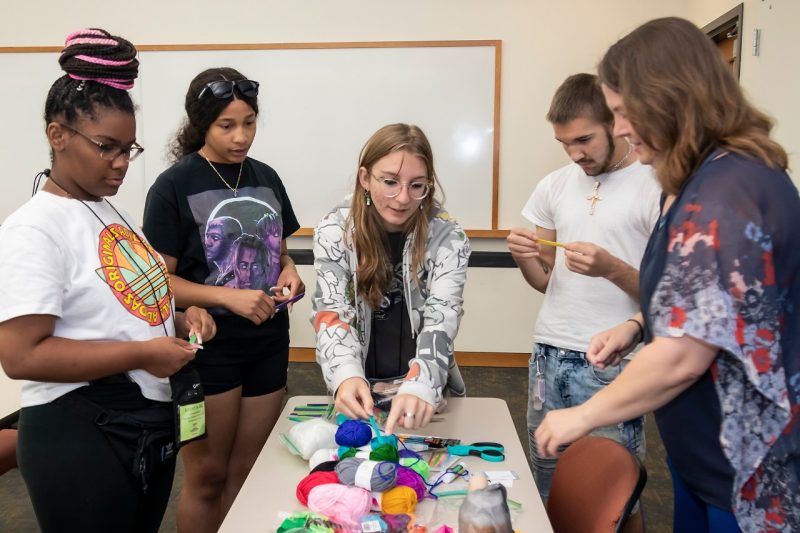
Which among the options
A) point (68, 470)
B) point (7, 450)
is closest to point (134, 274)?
point (68, 470)

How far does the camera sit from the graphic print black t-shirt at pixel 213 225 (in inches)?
68.5

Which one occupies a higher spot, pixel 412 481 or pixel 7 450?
pixel 412 481

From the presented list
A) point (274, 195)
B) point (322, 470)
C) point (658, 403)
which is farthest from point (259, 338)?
point (658, 403)

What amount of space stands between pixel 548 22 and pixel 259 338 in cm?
326

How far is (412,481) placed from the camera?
1233mm

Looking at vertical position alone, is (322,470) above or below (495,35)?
below

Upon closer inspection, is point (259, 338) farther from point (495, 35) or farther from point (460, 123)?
point (495, 35)

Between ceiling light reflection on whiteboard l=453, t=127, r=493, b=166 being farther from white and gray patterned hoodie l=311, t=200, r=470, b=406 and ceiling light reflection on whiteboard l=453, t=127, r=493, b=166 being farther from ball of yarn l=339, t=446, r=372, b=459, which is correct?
ball of yarn l=339, t=446, r=372, b=459

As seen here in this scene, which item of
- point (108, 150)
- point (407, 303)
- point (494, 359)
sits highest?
point (108, 150)

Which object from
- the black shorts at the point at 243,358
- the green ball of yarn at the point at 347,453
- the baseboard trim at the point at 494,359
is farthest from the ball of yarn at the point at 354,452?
the baseboard trim at the point at 494,359

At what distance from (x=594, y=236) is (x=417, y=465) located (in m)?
0.82

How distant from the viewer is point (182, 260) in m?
1.79

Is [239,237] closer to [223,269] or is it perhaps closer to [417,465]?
[223,269]

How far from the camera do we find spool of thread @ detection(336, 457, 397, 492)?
1.18 m
